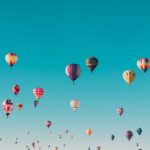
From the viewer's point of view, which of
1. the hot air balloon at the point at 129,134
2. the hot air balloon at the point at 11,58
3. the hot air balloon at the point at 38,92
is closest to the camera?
the hot air balloon at the point at 11,58

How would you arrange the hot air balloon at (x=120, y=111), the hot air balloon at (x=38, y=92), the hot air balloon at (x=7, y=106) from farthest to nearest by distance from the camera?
the hot air balloon at (x=120, y=111)
the hot air balloon at (x=7, y=106)
the hot air balloon at (x=38, y=92)

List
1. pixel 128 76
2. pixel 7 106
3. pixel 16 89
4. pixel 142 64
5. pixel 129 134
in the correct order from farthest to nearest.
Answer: pixel 129 134
pixel 16 89
pixel 7 106
pixel 128 76
pixel 142 64

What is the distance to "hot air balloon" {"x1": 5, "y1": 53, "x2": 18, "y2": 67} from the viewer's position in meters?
82.6

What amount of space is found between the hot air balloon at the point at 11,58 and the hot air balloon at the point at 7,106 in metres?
10.6

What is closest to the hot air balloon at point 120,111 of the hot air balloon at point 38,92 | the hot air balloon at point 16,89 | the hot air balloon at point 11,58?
the hot air balloon at point 16,89

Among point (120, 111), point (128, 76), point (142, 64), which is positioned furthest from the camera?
point (120, 111)

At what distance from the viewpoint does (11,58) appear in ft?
273

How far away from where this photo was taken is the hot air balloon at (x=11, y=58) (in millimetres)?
→ 82625

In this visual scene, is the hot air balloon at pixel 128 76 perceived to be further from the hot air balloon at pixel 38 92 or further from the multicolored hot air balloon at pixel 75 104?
the multicolored hot air balloon at pixel 75 104

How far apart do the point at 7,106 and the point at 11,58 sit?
11.4 metres

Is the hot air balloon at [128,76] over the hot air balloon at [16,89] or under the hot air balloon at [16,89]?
under

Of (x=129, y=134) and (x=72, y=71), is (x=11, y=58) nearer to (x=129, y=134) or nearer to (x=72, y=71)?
(x=72, y=71)

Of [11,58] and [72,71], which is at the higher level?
[11,58]

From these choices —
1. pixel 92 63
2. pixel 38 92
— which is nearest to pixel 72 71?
pixel 92 63
